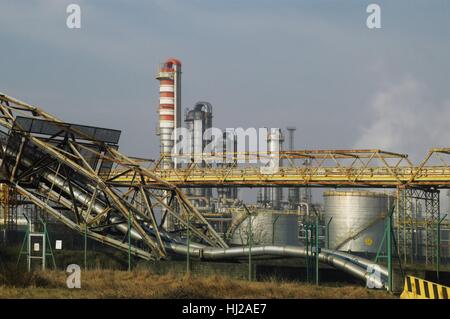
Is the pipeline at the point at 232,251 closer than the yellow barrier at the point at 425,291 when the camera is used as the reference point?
No

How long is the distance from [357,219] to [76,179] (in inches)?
1086

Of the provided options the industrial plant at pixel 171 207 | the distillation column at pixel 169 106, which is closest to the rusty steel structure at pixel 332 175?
the industrial plant at pixel 171 207

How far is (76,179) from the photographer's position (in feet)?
120

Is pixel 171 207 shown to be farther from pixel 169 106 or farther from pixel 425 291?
pixel 169 106

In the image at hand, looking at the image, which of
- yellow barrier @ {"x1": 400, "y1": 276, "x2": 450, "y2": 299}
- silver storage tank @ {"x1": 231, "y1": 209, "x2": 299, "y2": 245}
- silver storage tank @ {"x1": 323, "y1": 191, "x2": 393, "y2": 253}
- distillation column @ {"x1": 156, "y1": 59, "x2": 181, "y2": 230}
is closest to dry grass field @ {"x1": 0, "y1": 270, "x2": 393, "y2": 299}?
yellow barrier @ {"x1": 400, "y1": 276, "x2": 450, "y2": 299}

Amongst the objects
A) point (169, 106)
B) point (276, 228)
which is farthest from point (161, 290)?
point (169, 106)

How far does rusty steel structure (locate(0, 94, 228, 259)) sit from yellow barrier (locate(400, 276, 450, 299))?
14.6 meters

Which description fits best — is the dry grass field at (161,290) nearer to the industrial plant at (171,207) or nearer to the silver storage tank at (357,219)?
the industrial plant at (171,207)

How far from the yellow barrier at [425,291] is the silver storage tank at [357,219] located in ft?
111

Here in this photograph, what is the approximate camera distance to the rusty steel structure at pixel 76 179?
33.6 metres

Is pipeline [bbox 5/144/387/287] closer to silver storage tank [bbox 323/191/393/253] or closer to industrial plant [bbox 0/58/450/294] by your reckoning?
industrial plant [bbox 0/58/450/294]

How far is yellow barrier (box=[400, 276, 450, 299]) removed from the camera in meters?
19.6

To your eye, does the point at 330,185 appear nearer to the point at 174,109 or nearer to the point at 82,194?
the point at 82,194

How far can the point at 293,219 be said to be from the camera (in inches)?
2399
